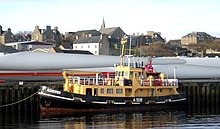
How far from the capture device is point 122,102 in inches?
1448

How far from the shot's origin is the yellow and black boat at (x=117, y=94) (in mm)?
35438

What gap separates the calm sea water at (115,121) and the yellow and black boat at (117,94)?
1.05 metres

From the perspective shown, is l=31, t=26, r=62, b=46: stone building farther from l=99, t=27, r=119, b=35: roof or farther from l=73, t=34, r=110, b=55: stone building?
l=73, t=34, r=110, b=55: stone building

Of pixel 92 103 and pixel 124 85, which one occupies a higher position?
pixel 124 85

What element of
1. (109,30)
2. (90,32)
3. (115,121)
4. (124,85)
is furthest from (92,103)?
(109,30)

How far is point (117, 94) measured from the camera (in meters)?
36.8

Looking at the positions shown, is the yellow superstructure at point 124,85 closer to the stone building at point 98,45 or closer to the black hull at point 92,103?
the black hull at point 92,103

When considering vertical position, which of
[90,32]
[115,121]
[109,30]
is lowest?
→ [115,121]

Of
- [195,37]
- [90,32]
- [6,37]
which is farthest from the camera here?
[195,37]

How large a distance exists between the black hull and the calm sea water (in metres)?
0.93

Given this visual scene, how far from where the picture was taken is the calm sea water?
98.6 feet

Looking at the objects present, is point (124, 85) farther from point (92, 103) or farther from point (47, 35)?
point (47, 35)

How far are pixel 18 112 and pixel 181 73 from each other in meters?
22.2

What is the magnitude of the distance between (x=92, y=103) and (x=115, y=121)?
4.17m
